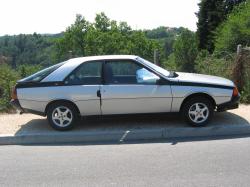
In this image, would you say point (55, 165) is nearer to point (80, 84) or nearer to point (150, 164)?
point (150, 164)

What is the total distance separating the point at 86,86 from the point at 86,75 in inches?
10.1

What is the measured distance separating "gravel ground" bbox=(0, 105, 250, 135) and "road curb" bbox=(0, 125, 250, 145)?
0.30 meters

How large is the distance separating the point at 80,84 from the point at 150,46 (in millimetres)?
61146

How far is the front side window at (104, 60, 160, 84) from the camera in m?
8.38

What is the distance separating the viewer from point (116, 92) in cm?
830

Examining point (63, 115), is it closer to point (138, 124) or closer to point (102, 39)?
point (138, 124)

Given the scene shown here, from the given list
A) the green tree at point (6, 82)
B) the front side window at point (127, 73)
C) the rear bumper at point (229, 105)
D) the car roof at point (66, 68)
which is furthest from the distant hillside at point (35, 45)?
the rear bumper at point (229, 105)

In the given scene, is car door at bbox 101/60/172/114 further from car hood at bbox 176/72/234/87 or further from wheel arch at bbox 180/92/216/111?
car hood at bbox 176/72/234/87

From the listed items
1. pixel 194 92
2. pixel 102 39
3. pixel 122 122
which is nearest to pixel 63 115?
pixel 122 122

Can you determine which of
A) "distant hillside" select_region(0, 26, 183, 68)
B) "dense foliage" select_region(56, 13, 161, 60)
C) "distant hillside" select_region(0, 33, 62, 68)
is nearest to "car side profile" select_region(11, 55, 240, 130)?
"dense foliage" select_region(56, 13, 161, 60)

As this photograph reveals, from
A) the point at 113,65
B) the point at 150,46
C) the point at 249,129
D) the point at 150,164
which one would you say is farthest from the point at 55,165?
the point at 150,46

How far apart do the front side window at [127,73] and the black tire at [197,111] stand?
0.80 meters

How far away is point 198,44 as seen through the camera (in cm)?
6062

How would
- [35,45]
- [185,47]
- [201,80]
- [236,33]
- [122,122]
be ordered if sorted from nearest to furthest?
1. [201,80]
2. [122,122]
3. [236,33]
4. [185,47]
5. [35,45]
